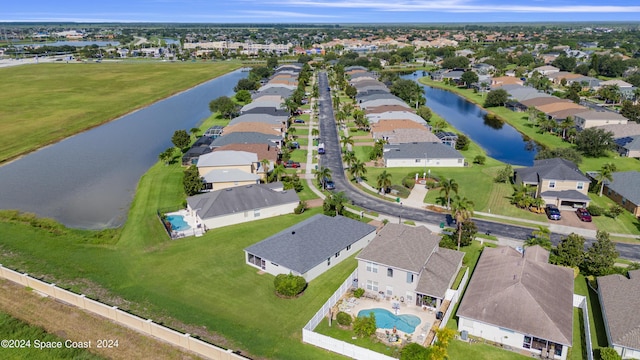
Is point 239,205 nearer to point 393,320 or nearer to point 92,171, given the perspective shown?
point 393,320

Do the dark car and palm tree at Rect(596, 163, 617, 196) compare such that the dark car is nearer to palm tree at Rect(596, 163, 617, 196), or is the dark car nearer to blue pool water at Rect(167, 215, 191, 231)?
palm tree at Rect(596, 163, 617, 196)

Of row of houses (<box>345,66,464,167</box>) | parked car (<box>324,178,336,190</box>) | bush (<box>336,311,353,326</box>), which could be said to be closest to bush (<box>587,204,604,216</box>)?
row of houses (<box>345,66,464,167</box>)

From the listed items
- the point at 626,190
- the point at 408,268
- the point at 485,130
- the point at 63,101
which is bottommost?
the point at 485,130

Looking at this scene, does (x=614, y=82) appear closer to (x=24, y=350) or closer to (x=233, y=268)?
(x=233, y=268)

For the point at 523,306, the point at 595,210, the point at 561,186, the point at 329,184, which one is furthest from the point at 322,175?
the point at 523,306

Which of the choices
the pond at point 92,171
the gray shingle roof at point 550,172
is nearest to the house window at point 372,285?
the gray shingle roof at point 550,172

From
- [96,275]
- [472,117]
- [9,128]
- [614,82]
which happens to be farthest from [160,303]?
[614,82]

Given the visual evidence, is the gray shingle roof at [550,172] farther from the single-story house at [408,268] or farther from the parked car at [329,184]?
the parked car at [329,184]
